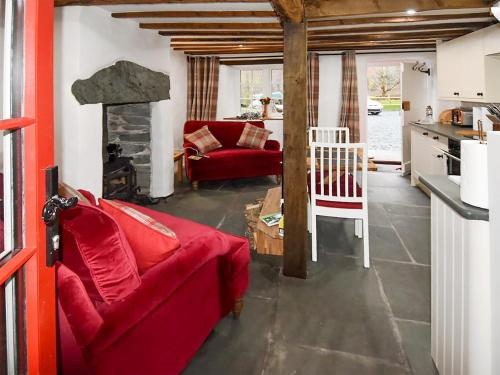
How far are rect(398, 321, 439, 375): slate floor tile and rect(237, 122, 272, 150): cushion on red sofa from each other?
14.4ft

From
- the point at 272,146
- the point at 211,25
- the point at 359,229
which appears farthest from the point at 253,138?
the point at 359,229

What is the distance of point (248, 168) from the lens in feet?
20.0

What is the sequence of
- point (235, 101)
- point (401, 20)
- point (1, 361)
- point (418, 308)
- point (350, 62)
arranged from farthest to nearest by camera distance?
point (235, 101), point (350, 62), point (401, 20), point (418, 308), point (1, 361)

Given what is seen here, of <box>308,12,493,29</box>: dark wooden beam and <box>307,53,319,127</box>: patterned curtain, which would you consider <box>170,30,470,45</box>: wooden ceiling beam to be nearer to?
<box>308,12,493,29</box>: dark wooden beam

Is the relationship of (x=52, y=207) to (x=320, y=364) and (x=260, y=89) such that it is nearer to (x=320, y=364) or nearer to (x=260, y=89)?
(x=320, y=364)

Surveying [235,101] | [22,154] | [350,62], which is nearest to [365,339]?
[22,154]

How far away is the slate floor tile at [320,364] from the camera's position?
1914mm

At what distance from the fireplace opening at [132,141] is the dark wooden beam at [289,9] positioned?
291 centimetres

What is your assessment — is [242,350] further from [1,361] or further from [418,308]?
[1,361]

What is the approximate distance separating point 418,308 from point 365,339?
1.76ft

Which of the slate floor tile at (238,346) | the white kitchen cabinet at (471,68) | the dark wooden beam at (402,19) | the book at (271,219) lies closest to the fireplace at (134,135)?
the book at (271,219)

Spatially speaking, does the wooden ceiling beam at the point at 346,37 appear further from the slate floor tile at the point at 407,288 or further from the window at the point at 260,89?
the slate floor tile at the point at 407,288

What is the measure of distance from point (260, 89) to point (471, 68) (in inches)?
185

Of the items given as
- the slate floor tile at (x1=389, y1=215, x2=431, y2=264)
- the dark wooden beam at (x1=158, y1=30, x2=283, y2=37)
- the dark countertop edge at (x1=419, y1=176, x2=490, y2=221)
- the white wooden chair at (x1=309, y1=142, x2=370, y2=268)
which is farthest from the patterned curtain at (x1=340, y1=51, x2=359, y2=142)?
the dark countertop edge at (x1=419, y1=176, x2=490, y2=221)
